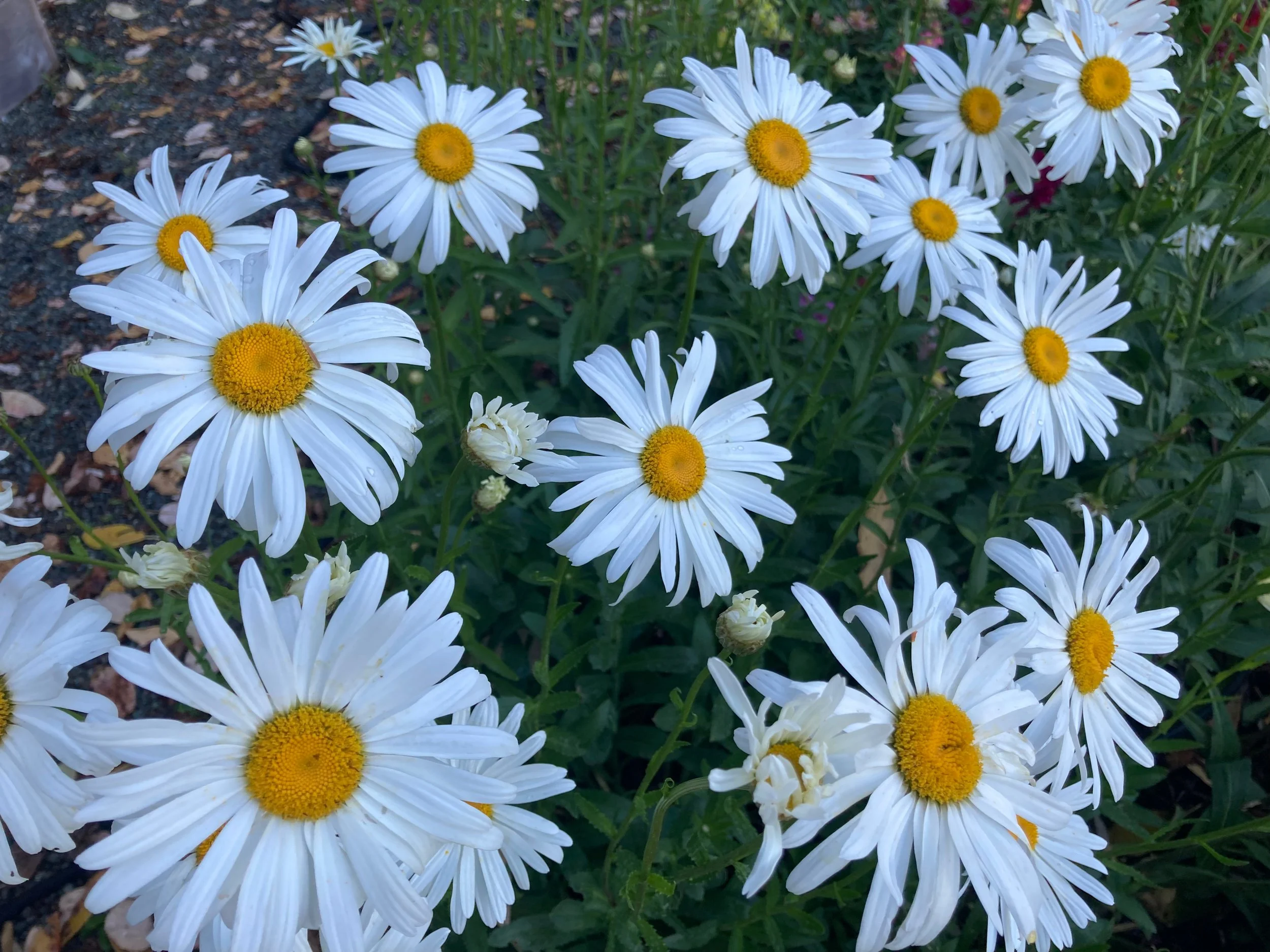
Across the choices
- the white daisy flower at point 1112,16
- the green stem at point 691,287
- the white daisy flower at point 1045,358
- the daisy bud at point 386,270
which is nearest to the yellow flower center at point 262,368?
the daisy bud at point 386,270

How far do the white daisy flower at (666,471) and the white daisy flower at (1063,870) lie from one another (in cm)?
74

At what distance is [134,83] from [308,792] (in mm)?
5266

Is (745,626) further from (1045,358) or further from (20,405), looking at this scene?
(20,405)

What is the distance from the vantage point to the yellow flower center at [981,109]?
2686 mm

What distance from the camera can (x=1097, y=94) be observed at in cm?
A: 251

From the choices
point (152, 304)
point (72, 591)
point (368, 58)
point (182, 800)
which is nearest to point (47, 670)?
point (182, 800)

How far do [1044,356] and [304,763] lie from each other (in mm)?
1998

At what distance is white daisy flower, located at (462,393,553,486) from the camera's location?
5.40 ft

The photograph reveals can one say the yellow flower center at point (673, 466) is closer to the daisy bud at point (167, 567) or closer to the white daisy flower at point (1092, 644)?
the white daisy flower at point (1092, 644)

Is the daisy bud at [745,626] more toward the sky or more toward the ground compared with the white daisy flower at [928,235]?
more toward the ground

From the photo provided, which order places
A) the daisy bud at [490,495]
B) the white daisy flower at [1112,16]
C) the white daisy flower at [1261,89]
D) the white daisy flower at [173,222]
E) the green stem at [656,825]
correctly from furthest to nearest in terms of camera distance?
1. the white daisy flower at [1112,16]
2. the white daisy flower at [1261,89]
3. the white daisy flower at [173,222]
4. the daisy bud at [490,495]
5. the green stem at [656,825]

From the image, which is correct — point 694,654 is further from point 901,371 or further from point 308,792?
point 308,792

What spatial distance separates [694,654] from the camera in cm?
242

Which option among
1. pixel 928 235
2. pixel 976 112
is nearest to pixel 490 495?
pixel 928 235
